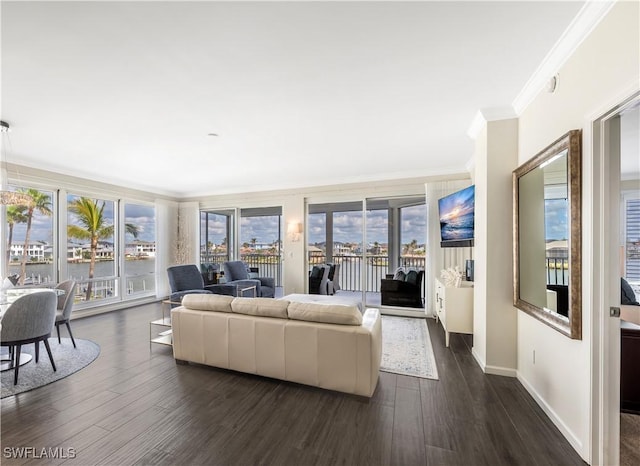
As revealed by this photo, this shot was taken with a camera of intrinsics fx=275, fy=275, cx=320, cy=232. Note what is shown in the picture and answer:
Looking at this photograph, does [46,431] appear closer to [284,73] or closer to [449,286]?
[284,73]

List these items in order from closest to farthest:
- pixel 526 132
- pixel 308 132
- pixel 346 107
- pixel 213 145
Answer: pixel 526 132 → pixel 346 107 → pixel 308 132 → pixel 213 145

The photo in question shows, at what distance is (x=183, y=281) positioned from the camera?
16.6 feet

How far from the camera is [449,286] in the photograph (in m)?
3.51

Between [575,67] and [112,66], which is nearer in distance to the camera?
[575,67]

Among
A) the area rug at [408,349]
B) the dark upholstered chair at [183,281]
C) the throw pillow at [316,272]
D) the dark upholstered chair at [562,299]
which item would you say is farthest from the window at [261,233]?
the dark upholstered chair at [562,299]

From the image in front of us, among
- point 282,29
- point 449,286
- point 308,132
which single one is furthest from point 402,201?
point 282,29

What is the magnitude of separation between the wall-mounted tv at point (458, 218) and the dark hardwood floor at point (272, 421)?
5.51 feet

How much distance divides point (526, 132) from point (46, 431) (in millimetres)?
4572

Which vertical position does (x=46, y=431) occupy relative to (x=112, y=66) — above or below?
below

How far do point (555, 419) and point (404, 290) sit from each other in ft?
10.5

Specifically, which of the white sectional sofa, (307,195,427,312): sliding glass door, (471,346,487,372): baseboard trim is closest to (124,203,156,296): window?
(307,195,427,312): sliding glass door

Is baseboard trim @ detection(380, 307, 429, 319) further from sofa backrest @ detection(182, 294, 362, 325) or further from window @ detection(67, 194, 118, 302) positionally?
window @ detection(67, 194, 118, 302)

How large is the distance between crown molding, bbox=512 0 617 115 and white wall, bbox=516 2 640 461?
0.04 m

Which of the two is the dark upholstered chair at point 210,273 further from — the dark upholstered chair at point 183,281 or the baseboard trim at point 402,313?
the baseboard trim at point 402,313
